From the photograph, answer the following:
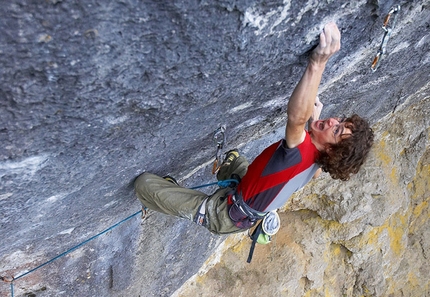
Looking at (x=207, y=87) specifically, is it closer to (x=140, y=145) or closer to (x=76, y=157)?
(x=140, y=145)

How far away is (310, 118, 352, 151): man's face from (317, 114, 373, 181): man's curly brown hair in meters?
0.02

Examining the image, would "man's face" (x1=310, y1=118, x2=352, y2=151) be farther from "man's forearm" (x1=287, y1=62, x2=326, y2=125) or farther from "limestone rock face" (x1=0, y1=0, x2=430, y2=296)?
"man's forearm" (x1=287, y1=62, x2=326, y2=125)

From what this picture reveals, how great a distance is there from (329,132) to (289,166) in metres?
0.27

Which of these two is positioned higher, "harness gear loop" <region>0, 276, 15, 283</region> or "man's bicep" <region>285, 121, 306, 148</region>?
"man's bicep" <region>285, 121, 306, 148</region>

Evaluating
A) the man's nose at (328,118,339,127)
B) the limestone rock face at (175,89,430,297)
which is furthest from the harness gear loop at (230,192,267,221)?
the limestone rock face at (175,89,430,297)

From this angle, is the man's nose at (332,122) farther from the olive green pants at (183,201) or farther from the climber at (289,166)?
the olive green pants at (183,201)

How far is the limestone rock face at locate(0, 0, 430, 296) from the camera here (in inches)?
43.0

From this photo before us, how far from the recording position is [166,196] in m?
2.25

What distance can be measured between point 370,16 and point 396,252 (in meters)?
4.43

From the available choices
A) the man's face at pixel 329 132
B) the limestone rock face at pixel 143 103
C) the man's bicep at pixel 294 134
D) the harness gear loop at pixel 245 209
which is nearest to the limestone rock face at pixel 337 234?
the limestone rock face at pixel 143 103

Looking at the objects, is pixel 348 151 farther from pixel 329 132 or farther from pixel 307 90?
pixel 307 90

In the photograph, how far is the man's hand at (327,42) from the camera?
1539 mm

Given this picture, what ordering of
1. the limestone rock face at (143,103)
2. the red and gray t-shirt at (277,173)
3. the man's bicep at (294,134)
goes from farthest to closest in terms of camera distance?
the red and gray t-shirt at (277,173), the man's bicep at (294,134), the limestone rock face at (143,103)

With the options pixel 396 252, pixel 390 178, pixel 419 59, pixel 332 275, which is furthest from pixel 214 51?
pixel 396 252
